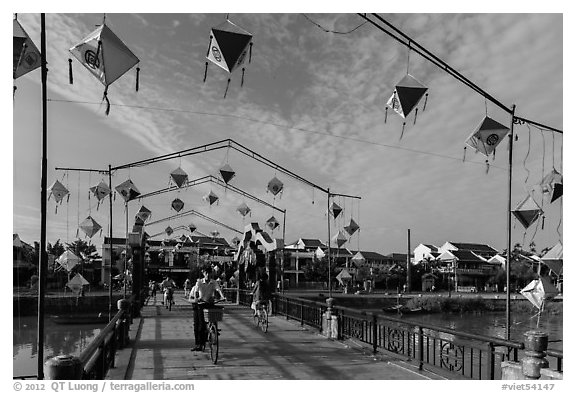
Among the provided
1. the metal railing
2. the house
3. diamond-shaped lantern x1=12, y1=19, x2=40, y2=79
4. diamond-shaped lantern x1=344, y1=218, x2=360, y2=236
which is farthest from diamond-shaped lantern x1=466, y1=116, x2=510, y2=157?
the house

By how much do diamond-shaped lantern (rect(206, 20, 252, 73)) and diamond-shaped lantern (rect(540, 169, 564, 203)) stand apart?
7.15m

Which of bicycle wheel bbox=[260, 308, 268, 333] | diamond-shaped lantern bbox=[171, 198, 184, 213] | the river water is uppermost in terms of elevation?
diamond-shaped lantern bbox=[171, 198, 184, 213]

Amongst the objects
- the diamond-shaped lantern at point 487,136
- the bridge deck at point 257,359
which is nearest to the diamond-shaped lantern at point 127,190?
the bridge deck at point 257,359

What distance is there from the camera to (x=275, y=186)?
16484mm

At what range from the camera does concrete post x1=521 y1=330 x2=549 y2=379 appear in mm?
5655

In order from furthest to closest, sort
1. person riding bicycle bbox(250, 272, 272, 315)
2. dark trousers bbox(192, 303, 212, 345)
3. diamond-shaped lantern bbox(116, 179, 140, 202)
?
diamond-shaped lantern bbox(116, 179, 140, 202) → person riding bicycle bbox(250, 272, 272, 315) → dark trousers bbox(192, 303, 212, 345)

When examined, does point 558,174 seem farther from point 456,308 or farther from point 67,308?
point 456,308

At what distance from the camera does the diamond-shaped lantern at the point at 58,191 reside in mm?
15337

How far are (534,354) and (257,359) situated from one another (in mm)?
5104

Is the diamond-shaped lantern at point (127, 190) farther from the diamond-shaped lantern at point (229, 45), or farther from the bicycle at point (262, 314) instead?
the diamond-shaped lantern at point (229, 45)

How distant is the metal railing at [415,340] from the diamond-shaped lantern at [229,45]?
5.11 meters

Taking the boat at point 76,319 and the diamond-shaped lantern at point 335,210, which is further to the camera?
the boat at point 76,319

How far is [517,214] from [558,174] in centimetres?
176

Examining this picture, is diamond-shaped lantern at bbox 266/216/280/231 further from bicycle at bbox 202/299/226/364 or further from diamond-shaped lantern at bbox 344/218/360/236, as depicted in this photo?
bicycle at bbox 202/299/226/364
